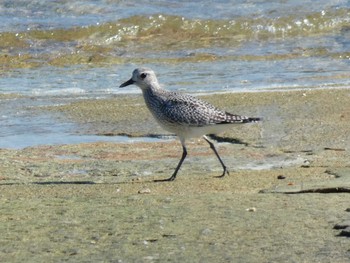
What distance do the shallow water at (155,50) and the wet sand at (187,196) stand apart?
4.82ft

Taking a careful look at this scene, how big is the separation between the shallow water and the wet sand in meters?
1.47

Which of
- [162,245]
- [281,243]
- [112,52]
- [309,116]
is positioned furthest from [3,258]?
[112,52]

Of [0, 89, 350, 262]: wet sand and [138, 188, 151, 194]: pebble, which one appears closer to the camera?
[0, 89, 350, 262]: wet sand

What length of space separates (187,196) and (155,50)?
516 inches

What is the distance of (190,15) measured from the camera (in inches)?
893

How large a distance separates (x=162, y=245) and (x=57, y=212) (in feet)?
3.77

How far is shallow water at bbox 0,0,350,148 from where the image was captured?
13812 millimetres

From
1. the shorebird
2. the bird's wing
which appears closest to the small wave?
the shorebird

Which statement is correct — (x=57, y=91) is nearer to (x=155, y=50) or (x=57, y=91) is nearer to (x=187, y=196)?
(x=155, y=50)

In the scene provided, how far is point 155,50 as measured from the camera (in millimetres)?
19875

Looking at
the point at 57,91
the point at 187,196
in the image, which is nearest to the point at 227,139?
the point at 187,196

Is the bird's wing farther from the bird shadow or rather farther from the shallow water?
the shallow water

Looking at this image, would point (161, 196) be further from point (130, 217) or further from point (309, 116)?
point (309, 116)

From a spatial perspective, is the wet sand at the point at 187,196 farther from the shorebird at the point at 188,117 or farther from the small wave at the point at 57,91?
the small wave at the point at 57,91
